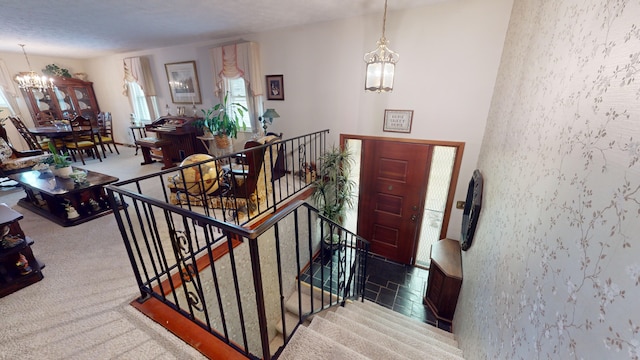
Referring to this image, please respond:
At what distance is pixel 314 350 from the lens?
4.27ft

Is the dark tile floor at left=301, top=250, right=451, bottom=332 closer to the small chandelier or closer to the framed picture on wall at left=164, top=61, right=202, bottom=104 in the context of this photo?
the small chandelier

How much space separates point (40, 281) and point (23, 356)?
762 millimetres

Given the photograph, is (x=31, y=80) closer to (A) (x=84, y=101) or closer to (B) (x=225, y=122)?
(A) (x=84, y=101)

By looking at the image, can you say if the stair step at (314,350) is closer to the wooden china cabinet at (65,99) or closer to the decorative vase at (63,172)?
the decorative vase at (63,172)

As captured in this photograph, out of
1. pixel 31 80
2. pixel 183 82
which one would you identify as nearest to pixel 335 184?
pixel 183 82

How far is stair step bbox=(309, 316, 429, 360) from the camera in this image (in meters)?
1.53

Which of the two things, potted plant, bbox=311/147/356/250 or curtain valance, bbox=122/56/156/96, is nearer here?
potted plant, bbox=311/147/356/250

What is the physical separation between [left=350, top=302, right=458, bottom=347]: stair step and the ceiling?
342 centimetres

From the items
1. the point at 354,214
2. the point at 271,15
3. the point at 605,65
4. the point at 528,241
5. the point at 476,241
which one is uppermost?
the point at 271,15

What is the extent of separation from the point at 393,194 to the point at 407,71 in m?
1.70

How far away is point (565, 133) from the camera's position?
98cm

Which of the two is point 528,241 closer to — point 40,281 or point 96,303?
point 96,303

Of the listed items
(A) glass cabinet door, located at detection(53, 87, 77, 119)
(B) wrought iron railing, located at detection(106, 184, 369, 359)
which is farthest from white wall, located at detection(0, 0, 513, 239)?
(A) glass cabinet door, located at detection(53, 87, 77, 119)

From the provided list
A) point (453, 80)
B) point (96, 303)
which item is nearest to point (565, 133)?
point (453, 80)
